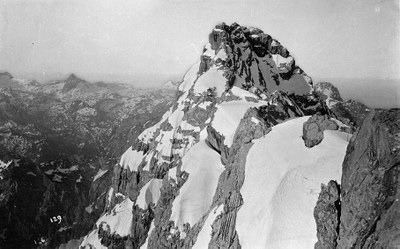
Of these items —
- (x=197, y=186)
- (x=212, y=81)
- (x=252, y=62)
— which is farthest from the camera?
(x=252, y=62)

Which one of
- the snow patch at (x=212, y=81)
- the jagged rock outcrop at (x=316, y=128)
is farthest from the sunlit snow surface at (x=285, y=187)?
the snow patch at (x=212, y=81)

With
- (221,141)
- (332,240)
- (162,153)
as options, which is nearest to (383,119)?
(332,240)

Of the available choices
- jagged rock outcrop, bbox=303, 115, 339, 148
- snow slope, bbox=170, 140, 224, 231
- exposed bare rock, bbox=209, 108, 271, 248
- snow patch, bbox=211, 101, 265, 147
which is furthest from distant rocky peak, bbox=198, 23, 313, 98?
jagged rock outcrop, bbox=303, 115, 339, 148

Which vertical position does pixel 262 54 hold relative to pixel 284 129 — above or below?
Answer: above

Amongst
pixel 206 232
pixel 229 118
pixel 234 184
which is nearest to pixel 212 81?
pixel 229 118

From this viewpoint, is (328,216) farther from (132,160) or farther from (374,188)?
(132,160)

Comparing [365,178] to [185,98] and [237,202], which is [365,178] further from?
[185,98]
